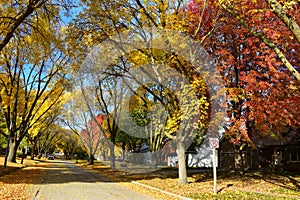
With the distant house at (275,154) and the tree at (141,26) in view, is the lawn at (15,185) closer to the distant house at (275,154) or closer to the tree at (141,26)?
the tree at (141,26)

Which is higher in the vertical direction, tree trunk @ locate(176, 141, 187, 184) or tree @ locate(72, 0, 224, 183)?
tree @ locate(72, 0, 224, 183)

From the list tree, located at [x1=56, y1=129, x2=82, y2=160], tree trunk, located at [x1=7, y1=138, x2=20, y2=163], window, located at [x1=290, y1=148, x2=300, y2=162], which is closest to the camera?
window, located at [x1=290, y1=148, x2=300, y2=162]

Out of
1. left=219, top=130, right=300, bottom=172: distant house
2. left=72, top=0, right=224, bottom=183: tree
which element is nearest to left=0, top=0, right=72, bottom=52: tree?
left=72, top=0, right=224, bottom=183: tree

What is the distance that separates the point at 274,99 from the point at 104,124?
33.6 m

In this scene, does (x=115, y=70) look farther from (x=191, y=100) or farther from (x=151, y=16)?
(x=191, y=100)

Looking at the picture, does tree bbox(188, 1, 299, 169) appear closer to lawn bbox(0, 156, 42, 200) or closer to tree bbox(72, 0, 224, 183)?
tree bbox(72, 0, 224, 183)

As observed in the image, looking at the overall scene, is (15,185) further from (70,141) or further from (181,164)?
(70,141)

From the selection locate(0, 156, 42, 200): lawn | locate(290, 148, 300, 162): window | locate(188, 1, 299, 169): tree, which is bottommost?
locate(0, 156, 42, 200): lawn

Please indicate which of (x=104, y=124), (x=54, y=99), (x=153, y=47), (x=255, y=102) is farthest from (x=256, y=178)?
(x=104, y=124)

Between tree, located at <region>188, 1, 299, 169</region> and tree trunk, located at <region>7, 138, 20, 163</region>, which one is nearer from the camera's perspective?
tree, located at <region>188, 1, 299, 169</region>

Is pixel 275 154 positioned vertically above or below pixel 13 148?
below

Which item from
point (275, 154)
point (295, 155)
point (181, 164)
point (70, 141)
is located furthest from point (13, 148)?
point (70, 141)

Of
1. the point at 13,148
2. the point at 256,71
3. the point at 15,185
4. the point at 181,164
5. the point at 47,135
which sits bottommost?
the point at 15,185

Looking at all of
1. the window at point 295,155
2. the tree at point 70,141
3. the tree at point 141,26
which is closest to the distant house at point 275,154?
the window at point 295,155
